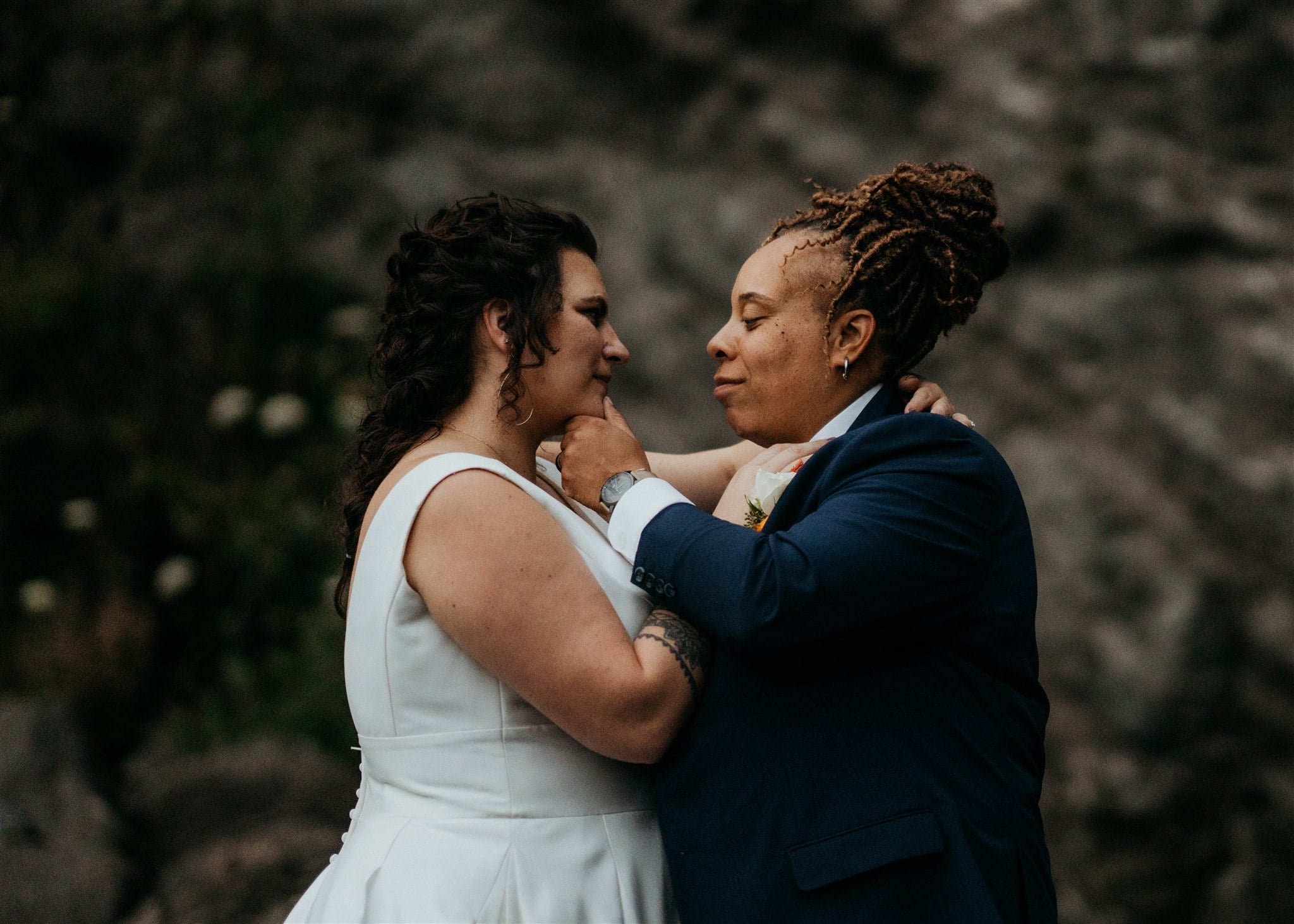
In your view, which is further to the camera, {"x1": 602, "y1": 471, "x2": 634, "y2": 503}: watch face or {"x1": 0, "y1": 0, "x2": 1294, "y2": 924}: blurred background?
{"x1": 0, "y1": 0, "x2": 1294, "y2": 924}: blurred background

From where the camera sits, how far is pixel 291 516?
6496 mm

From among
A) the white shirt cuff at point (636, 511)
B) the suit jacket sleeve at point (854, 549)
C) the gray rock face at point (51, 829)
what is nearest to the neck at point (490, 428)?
the white shirt cuff at point (636, 511)

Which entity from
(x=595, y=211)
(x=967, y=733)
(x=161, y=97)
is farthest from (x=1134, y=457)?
(x=161, y=97)

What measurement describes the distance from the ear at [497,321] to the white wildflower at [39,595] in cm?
412

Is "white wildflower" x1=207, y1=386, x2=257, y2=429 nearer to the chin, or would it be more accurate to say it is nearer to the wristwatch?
the chin

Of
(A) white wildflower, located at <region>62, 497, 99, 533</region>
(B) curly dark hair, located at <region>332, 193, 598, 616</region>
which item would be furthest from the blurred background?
(B) curly dark hair, located at <region>332, 193, 598, 616</region>

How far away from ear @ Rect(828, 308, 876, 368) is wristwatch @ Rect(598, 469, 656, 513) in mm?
494

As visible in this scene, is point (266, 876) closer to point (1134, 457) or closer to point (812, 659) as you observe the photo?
point (812, 659)

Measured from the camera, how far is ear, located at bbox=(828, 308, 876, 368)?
2.49 meters

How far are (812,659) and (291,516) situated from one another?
494 centimetres

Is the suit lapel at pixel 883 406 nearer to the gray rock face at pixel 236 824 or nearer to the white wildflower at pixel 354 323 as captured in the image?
the gray rock face at pixel 236 824

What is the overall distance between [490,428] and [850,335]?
0.81 meters

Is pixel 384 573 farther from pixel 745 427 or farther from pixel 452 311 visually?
pixel 745 427

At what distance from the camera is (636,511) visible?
89.0 inches
